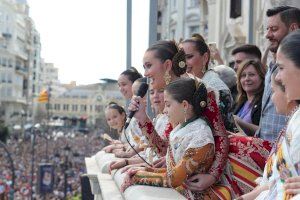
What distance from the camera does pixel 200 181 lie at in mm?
3438

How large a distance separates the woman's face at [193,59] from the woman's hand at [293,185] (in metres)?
2.22

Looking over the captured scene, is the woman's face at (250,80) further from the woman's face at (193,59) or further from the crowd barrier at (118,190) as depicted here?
the crowd barrier at (118,190)

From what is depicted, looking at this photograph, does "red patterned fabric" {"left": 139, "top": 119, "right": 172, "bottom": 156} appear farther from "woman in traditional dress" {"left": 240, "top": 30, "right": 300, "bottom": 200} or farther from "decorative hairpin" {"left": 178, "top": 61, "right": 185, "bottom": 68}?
"woman in traditional dress" {"left": 240, "top": 30, "right": 300, "bottom": 200}

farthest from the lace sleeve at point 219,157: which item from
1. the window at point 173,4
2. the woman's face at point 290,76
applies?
the window at point 173,4

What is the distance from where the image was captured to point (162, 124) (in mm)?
4668

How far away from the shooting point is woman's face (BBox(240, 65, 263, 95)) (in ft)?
16.5

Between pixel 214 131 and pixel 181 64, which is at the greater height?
pixel 181 64

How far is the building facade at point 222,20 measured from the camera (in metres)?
8.57

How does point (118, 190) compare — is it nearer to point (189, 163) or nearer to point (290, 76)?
point (189, 163)

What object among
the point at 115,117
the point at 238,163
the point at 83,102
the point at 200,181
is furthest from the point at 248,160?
the point at 83,102

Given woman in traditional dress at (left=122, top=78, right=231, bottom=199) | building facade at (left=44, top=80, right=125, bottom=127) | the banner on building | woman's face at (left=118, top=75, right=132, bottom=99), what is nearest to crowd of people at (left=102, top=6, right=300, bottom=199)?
woman in traditional dress at (left=122, top=78, right=231, bottom=199)

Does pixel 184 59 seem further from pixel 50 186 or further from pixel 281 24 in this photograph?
pixel 50 186

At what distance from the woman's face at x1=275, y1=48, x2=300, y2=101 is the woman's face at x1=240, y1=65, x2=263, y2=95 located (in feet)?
7.99

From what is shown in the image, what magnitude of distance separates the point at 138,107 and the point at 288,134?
157 centimetres
